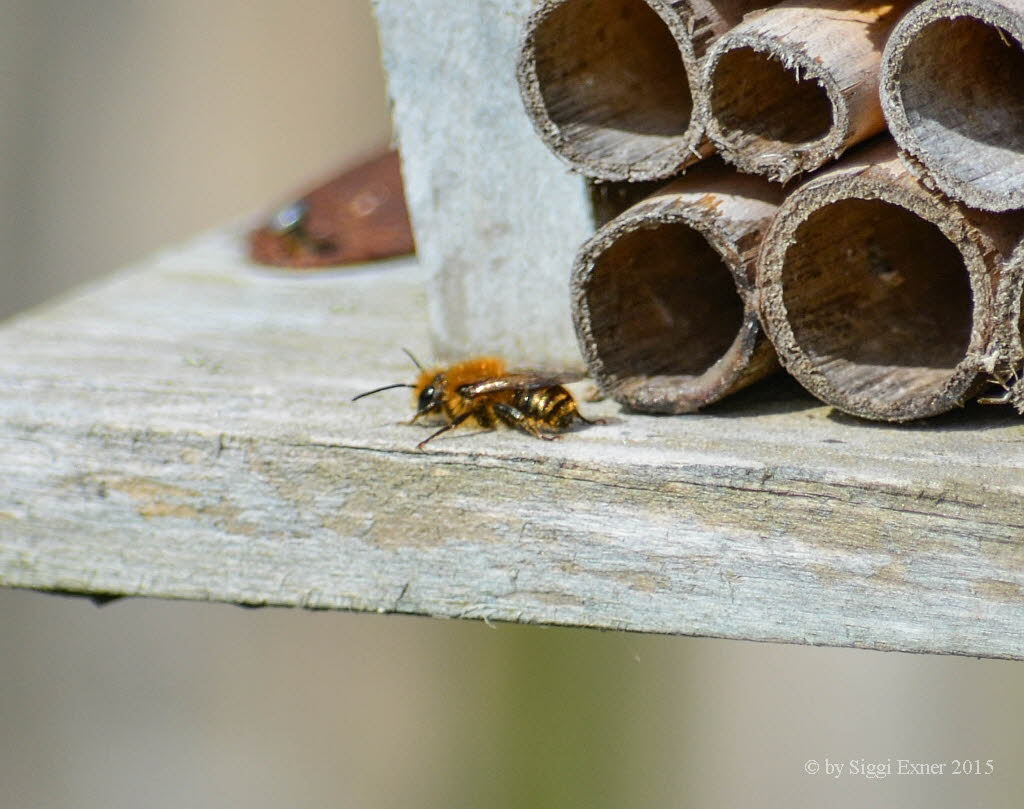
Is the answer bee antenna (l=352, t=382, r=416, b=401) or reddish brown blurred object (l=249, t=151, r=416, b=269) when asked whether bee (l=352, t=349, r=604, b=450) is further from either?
reddish brown blurred object (l=249, t=151, r=416, b=269)

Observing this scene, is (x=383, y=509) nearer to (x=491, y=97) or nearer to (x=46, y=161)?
(x=491, y=97)

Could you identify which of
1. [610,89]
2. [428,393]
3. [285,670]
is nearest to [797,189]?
[610,89]

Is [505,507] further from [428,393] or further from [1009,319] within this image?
[1009,319]

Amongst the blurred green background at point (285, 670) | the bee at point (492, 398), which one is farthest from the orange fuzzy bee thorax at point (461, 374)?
the blurred green background at point (285, 670)

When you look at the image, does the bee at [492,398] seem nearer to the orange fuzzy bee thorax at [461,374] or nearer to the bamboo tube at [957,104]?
the orange fuzzy bee thorax at [461,374]

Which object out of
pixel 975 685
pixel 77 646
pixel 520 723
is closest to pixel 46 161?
pixel 77 646

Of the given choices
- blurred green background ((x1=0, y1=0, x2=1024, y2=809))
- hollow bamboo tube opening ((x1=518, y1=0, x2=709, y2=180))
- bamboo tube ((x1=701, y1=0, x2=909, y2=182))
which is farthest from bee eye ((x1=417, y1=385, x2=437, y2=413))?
blurred green background ((x1=0, y1=0, x2=1024, y2=809))

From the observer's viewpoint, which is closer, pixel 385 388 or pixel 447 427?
pixel 447 427

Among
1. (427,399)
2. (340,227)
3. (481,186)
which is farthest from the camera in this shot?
(340,227)
